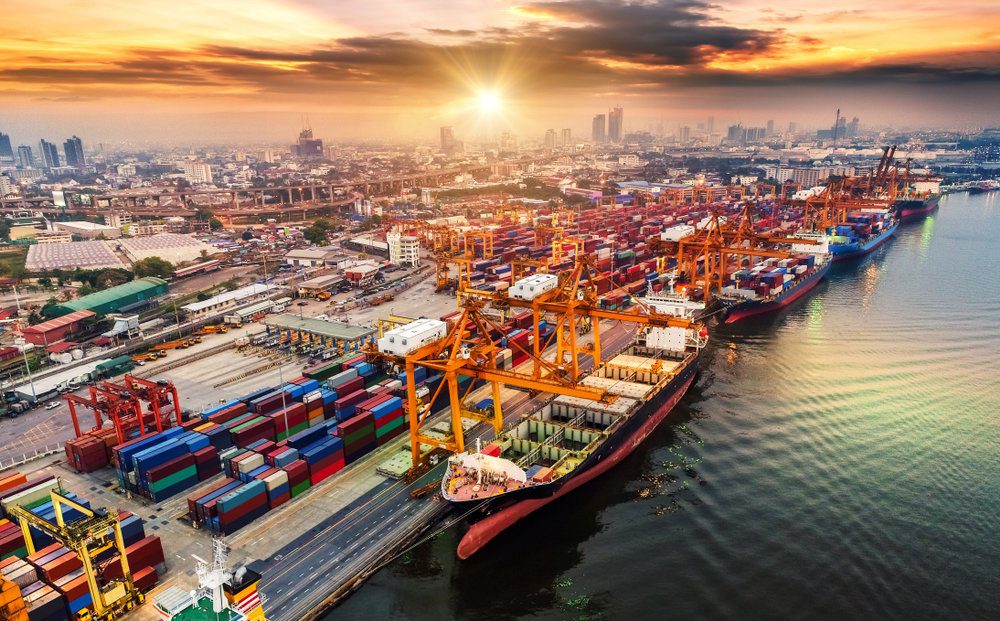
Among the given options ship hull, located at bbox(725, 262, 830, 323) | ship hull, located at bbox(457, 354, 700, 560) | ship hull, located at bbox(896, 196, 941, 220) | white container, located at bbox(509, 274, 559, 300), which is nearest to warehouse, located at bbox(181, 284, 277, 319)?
white container, located at bbox(509, 274, 559, 300)

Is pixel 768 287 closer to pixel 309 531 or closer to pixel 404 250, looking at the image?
pixel 404 250

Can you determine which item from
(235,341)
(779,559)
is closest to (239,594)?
(779,559)

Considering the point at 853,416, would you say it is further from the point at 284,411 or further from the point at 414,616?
the point at 284,411

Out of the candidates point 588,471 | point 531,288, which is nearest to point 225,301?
point 531,288

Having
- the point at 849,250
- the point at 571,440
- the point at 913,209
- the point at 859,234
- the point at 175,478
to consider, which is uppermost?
the point at 913,209

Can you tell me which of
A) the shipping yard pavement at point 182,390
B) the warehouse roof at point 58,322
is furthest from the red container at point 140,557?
the warehouse roof at point 58,322

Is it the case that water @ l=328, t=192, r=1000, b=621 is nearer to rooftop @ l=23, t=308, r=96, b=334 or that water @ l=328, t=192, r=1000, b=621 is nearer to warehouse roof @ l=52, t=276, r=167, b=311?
rooftop @ l=23, t=308, r=96, b=334
